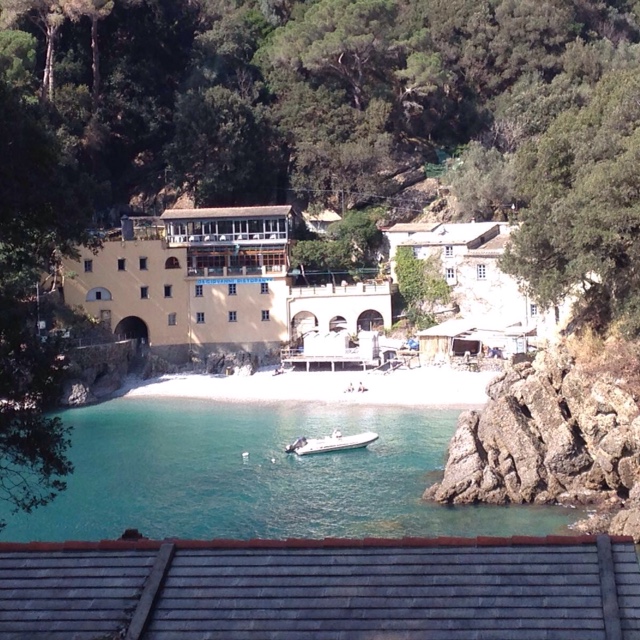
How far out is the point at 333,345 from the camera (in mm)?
43969

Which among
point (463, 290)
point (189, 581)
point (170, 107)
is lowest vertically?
point (189, 581)

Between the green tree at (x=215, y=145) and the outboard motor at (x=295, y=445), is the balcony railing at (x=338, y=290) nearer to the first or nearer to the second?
the green tree at (x=215, y=145)

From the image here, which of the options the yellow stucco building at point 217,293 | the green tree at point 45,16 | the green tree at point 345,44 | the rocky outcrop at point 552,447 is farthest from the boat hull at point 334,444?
the green tree at point 345,44

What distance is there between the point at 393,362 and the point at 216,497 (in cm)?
1713

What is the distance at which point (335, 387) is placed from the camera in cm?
4138

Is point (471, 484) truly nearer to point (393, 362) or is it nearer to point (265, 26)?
point (393, 362)

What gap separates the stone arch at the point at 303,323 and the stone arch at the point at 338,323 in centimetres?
75

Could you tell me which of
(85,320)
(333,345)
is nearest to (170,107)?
(85,320)

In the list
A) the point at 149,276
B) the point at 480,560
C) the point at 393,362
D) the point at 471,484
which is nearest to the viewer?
the point at 480,560

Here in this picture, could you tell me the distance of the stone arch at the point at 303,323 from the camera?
46281 millimetres

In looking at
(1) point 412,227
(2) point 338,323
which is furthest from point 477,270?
(2) point 338,323

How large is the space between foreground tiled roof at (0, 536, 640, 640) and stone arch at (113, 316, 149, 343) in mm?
35438

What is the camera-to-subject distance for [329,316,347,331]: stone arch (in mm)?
Result: 46250

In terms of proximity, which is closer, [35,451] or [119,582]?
[119,582]
